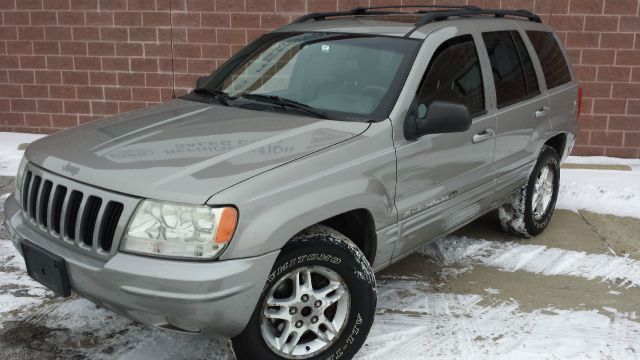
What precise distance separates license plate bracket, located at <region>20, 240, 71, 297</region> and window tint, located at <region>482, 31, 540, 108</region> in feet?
9.84

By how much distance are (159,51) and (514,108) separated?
5.42 m

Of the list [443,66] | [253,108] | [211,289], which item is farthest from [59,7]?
[211,289]

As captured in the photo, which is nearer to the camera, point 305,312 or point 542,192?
point 305,312

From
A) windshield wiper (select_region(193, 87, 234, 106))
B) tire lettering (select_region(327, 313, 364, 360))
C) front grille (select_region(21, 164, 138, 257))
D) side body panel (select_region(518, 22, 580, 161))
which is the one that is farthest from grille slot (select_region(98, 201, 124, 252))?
side body panel (select_region(518, 22, 580, 161))

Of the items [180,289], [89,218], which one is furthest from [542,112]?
[89,218]

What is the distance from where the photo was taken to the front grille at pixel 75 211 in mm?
2834

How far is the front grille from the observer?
2834mm

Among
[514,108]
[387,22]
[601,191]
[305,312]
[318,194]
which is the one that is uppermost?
[387,22]

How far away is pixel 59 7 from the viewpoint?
8.63m

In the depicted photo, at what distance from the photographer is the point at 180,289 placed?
266 cm

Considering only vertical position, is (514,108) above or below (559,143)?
above

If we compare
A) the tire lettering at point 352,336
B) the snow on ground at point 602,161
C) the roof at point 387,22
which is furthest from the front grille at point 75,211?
the snow on ground at point 602,161

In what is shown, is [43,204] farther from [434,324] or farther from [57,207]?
[434,324]

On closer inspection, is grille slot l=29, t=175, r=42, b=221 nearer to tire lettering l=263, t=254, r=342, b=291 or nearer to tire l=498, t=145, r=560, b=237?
tire lettering l=263, t=254, r=342, b=291
